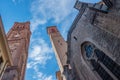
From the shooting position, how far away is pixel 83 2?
51.2 ft

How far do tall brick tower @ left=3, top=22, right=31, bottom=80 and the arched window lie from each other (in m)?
11.7

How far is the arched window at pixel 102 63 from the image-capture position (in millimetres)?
9950

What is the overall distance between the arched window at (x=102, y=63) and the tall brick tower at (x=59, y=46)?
10874mm

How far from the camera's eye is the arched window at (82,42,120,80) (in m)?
9.95

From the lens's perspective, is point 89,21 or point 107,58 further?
point 89,21

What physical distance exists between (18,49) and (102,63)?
2392 centimetres

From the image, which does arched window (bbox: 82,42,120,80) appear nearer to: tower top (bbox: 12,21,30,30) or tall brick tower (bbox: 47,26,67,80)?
tall brick tower (bbox: 47,26,67,80)

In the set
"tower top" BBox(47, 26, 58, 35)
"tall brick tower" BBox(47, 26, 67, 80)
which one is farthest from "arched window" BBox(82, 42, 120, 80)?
"tower top" BBox(47, 26, 58, 35)

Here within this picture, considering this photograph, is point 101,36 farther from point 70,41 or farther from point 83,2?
point 70,41

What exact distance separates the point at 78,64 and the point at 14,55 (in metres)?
17.4

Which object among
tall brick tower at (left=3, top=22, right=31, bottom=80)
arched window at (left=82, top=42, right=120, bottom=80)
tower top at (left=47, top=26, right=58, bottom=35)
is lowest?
tall brick tower at (left=3, top=22, right=31, bottom=80)

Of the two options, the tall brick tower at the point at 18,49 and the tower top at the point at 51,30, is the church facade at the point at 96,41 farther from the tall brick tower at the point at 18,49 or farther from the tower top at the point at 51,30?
the tower top at the point at 51,30

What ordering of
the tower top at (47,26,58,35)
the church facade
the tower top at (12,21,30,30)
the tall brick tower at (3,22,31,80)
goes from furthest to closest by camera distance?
the tower top at (12,21,30,30) → the tower top at (47,26,58,35) → the tall brick tower at (3,22,31,80) → the church facade

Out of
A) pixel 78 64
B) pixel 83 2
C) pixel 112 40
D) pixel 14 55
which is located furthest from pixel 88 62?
pixel 14 55
